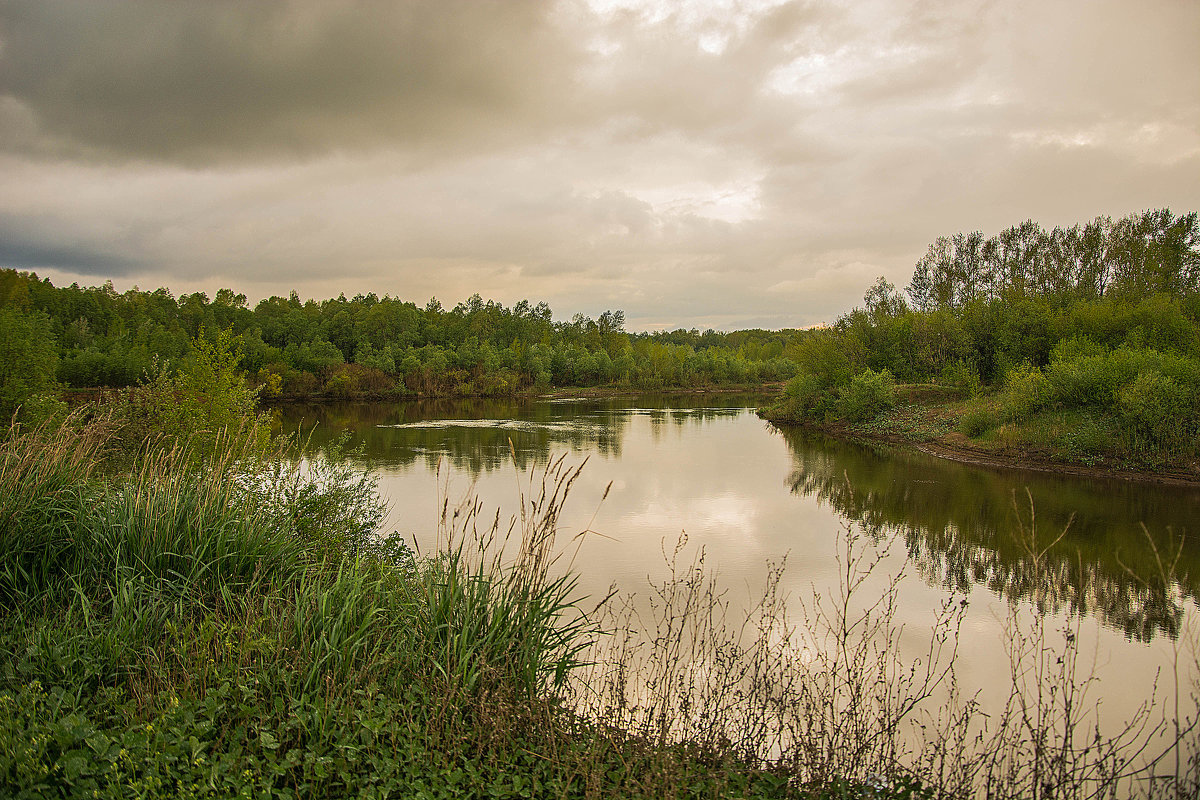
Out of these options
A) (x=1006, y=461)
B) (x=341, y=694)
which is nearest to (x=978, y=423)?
(x=1006, y=461)

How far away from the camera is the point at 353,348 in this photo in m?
72.6

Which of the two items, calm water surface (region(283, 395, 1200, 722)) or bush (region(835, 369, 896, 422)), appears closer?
calm water surface (region(283, 395, 1200, 722))

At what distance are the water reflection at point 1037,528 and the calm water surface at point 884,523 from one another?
0.05 metres

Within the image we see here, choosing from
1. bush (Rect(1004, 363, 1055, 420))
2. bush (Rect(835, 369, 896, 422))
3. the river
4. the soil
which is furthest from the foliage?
bush (Rect(835, 369, 896, 422))

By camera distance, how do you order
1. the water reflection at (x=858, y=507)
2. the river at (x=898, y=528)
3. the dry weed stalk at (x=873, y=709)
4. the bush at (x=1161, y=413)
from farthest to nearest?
the bush at (x=1161, y=413)
the water reflection at (x=858, y=507)
the river at (x=898, y=528)
the dry weed stalk at (x=873, y=709)

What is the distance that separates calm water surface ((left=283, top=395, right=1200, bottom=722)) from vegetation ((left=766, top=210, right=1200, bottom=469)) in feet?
8.90

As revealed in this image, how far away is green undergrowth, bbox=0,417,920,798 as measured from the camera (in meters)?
2.82

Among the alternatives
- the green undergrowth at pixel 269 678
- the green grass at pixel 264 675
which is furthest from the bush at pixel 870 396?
the green grass at pixel 264 675

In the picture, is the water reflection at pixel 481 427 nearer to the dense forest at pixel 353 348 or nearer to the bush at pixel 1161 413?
the dense forest at pixel 353 348

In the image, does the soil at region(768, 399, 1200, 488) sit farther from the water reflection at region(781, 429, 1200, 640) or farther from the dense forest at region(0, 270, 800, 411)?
the dense forest at region(0, 270, 800, 411)

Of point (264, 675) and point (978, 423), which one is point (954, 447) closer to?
point (978, 423)

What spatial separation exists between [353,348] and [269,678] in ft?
244

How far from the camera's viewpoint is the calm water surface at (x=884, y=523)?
7.74 m

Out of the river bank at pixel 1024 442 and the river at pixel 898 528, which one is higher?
the river bank at pixel 1024 442
